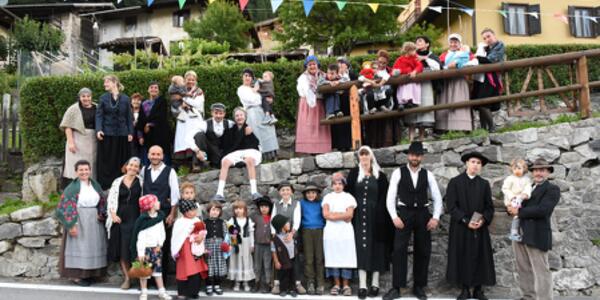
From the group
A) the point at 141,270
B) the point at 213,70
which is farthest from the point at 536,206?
the point at 213,70

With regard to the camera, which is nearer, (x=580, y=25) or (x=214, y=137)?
(x=214, y=137)

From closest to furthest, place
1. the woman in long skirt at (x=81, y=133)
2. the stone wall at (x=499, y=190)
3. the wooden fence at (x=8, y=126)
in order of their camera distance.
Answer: the stone wall at (x=499, y=190), the woman in long skirt at (x=81, y=133), the wooden fence at (x=8, y=126)

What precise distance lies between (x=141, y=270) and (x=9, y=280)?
7.58ft

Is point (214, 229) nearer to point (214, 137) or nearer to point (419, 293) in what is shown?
point (214, 137)

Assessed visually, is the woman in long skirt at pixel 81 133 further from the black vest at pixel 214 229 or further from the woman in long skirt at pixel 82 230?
the black vest at pixel 214 229

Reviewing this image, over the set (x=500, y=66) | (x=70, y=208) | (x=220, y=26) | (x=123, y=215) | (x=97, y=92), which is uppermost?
(x=220, y=26)

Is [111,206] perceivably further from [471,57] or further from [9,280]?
[471,57]

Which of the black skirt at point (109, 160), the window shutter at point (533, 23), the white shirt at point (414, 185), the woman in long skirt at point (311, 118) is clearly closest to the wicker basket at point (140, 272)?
the black skirt at point (109, 160)

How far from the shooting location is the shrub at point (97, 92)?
8867 mm

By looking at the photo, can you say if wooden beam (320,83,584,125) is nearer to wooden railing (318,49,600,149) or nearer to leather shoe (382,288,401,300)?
wooden railing (318,49,600,149)

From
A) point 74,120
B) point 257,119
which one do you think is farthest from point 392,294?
point 74,120

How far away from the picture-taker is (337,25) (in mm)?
20781

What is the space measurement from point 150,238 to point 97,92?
4.34 m

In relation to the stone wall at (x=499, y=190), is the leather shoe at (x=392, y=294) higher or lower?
lower
